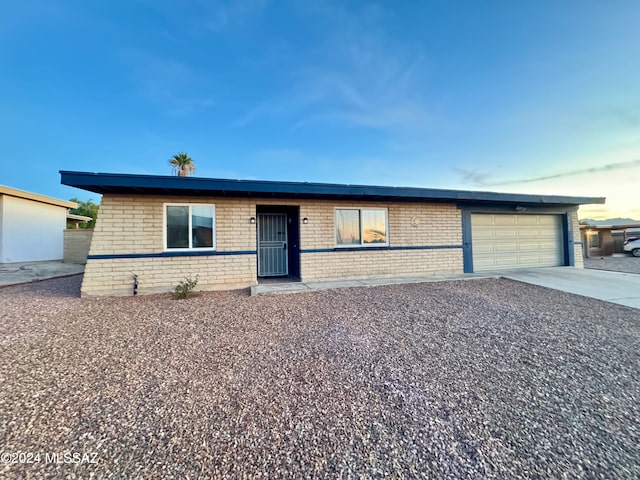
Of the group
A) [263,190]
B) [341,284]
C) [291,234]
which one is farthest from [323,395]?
[291,234]

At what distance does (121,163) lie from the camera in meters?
19.1

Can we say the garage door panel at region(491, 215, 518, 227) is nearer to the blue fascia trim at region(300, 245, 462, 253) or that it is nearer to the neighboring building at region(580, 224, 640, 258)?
the blue fascia trim at region(300, 245, 462, 253)

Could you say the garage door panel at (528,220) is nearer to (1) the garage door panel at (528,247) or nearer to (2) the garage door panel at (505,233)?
(2) the garage door panel at (505,233)

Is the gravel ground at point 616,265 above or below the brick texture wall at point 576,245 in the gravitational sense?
below

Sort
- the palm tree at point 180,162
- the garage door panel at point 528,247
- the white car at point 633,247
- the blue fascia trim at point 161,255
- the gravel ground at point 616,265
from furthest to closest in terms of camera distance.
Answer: the palm tree at point 180,162, the white car at point 633,247, the gravel ground at point 616,265, the garage door panel at point 528,247, the blue fascia trim at point 161,255

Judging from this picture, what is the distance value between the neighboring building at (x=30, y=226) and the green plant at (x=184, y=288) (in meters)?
11.7

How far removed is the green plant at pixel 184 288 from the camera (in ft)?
20.5

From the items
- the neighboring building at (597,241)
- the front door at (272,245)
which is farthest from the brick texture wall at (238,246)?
the neighboring building at (597,241)

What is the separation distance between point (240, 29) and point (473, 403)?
467 inches

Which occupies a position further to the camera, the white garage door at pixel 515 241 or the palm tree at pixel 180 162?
the palm tree at pixel 180 162

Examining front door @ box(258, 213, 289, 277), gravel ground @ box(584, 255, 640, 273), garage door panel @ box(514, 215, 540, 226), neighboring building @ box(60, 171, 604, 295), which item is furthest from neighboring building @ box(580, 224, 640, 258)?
front door @ box(258, 213, 289, 277)

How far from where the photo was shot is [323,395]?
241cm

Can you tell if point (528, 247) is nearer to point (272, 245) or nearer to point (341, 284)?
point (341, 284)

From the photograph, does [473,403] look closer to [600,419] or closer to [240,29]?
[600,419]
